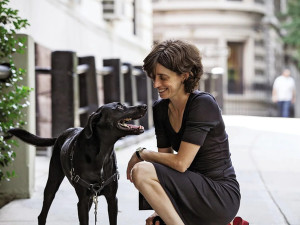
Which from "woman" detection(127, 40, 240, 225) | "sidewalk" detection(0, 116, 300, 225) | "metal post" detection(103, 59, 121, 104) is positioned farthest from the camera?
"metal post" detection(103, 59, 121, 104)

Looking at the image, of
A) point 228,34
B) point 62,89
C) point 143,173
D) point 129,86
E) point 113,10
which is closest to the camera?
point 143,173

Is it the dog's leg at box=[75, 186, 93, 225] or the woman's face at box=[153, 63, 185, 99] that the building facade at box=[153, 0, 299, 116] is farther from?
the dog's leg at box=[75, 186, 93, 225]

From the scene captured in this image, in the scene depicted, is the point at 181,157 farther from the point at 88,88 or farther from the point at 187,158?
the point at 88,88

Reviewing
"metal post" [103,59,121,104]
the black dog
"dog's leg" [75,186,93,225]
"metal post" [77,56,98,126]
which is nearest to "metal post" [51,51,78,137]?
"metal post" [77,56,98,126]

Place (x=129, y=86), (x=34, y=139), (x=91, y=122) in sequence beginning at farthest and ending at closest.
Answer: (x=129, y=86) < (x=34, y=139) < (x=91, y=122)

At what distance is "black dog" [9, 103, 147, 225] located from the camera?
150 inches

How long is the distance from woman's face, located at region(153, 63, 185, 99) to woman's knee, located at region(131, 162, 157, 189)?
1.43 feet

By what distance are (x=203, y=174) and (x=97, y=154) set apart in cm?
70

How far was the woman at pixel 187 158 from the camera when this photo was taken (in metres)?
3.91

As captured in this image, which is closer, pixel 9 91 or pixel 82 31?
pixel 9 91

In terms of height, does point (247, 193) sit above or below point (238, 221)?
below

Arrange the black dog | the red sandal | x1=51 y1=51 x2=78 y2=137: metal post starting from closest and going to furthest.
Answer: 1. the black dog
2. the red sandal
3. x1=51 y1=51 x2=78 y2=137: metal post

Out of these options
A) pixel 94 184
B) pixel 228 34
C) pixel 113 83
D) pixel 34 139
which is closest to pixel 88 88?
pixel 113 83

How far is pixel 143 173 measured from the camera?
155 inches
